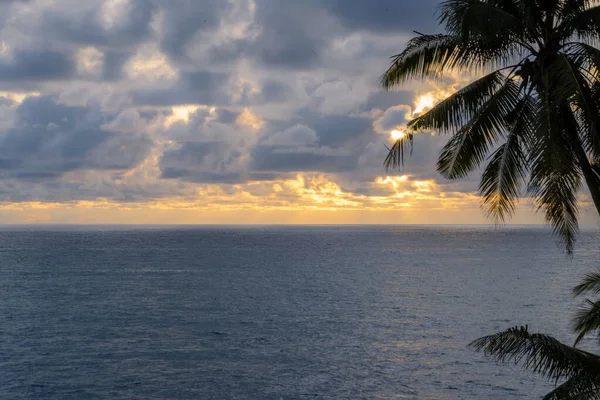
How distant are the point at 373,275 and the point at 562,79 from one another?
318ft

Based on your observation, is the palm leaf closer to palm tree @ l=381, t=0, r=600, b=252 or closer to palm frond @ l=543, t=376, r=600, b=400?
palm tree @ l=381, t=0, r=600, b=252

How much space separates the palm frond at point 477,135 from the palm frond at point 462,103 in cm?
22

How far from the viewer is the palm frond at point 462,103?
541 inches

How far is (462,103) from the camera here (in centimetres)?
1382

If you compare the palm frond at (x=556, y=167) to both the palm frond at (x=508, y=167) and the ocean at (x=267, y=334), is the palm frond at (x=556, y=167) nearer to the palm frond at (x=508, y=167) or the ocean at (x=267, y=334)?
the palm frond at (x=508, y=167)

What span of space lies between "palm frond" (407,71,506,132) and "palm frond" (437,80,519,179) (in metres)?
0.22

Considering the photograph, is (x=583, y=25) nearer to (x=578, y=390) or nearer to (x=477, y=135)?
(x=477, y=135)

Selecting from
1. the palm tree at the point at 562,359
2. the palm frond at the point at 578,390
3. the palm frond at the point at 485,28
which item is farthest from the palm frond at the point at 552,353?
the palm frond at the point at 485,28

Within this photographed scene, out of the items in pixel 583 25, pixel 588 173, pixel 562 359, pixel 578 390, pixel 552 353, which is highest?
pixel 583 25

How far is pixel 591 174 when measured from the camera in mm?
12156

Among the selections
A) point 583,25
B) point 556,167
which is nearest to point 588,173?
point 556,167

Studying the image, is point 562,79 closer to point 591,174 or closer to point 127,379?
point 591,174

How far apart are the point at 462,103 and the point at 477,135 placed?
0.80 meters

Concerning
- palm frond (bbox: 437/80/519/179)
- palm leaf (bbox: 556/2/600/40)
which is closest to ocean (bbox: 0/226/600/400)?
palm frond (bbox: 437/80/519/179)
